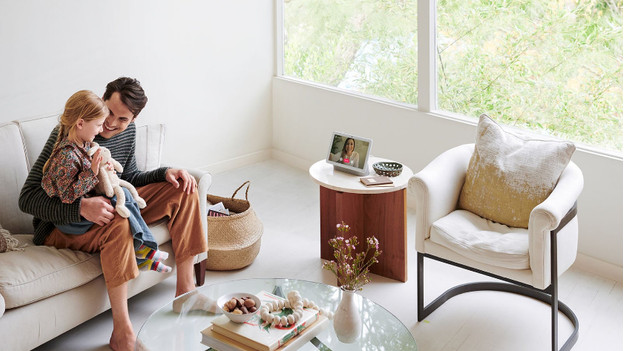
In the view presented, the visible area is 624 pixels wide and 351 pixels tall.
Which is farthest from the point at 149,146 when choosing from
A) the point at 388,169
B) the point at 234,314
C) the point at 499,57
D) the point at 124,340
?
the point at 499,57

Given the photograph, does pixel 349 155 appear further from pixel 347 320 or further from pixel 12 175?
pixel 12 175

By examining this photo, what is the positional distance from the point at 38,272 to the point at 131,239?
356 mm

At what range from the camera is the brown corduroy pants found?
2762mm

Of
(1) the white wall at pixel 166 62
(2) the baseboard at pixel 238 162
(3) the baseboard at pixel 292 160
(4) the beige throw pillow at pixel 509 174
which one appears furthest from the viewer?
(3) the baseboard at pixel 292 160

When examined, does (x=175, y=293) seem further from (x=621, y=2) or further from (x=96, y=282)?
(x=621, y=2)

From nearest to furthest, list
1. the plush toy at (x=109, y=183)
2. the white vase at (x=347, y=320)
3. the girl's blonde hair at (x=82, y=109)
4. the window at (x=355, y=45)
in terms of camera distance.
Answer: the white vase at (x=347, y=320) → the girl's blonde hair at (x=82, y=109) → the plush toy at (x=109, y=183) → the window at (x=355, y=45)

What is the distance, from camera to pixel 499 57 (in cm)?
384

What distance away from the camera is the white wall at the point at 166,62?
12.8ft

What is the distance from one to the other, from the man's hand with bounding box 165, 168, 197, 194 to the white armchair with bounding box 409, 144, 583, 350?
933 millimetres

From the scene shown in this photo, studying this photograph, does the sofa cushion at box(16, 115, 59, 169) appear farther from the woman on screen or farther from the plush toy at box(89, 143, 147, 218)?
the woman on screen

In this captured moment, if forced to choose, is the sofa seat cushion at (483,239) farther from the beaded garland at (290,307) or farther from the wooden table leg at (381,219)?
the beaded garland at (290,307)

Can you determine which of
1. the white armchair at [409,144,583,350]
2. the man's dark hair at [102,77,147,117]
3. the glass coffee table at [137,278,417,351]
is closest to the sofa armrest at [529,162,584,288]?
the white armchair at [409,144,583,350]

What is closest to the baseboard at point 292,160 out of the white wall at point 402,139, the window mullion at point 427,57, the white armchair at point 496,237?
the white wall at point 402,139

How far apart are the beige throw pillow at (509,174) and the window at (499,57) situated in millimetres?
618
